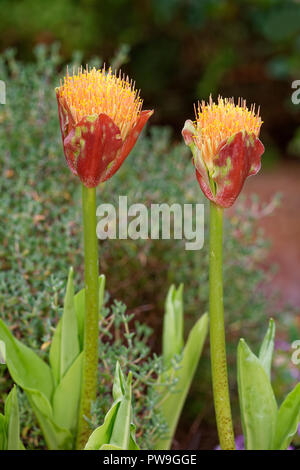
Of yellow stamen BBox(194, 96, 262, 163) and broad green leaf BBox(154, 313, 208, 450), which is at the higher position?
yellow stamen BBox(194, 96, 262, 163)

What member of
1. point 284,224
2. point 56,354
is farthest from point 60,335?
point 284,224

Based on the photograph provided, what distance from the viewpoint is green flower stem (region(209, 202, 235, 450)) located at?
32.1 inches

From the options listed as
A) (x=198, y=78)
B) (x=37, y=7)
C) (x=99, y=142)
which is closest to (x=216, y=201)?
(x=99, y=142)

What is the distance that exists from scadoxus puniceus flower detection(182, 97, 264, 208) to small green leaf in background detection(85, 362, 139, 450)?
24 cm

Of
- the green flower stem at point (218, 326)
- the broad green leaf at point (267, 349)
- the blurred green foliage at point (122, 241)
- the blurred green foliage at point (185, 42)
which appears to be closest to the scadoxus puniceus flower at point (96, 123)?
the green flower stem at point (218, 326)

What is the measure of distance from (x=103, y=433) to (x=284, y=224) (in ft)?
8.89

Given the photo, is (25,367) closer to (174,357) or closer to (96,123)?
(174,357)

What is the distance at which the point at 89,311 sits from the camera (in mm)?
862

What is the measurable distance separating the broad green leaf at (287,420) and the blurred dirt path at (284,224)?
56.0 inches

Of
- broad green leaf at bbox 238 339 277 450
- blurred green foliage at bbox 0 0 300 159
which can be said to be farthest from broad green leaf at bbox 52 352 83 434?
blurred green foliage at bbox 0 0 300 159

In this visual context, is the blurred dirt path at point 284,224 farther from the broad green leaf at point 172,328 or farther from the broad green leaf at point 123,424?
the broad green leaf at point 123,424

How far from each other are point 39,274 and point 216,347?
1.61 feet

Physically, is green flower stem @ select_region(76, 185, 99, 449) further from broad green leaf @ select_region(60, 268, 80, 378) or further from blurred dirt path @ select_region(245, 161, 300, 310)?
blurred dirt path @ select_region(245, 161, 300, 310)

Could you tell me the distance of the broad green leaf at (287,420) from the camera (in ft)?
2.95
